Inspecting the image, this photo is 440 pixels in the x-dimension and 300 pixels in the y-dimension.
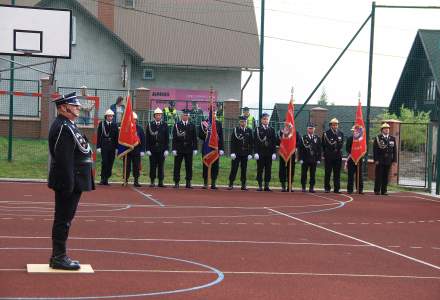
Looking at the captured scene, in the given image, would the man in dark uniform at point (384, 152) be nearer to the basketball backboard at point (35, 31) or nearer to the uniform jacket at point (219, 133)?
the uniform jacket at point (219, 133)

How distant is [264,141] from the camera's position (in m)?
23.6

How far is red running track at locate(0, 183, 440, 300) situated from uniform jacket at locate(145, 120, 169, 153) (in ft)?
10.9

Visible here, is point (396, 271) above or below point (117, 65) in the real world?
below

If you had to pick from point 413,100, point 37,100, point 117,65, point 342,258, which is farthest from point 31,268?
point 413,100

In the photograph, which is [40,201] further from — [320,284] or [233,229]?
[320,284]

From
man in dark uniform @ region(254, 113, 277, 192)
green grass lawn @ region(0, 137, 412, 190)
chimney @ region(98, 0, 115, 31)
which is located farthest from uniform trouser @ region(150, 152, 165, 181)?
chimney @ region(98, 0, 115, 31)

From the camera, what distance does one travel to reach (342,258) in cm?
1124

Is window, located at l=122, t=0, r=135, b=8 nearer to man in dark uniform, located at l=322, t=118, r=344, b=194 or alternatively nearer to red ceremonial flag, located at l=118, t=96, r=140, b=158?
red ceremonial flag, located at l=118, t=96, r=140, b=158

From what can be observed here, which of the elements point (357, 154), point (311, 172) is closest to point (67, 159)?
point (311, 172)

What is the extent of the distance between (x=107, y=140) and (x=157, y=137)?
133cm

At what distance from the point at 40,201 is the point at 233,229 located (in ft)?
17.5

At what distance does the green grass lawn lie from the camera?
25.5 m

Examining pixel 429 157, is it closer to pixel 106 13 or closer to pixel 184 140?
pixel 184 140

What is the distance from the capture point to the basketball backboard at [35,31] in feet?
70.6
